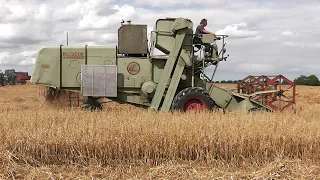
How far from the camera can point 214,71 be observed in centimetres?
1130

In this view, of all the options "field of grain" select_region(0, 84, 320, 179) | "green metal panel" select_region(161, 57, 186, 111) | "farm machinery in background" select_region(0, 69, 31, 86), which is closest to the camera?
"field of grain" select_region(0, 84, 320, 179)

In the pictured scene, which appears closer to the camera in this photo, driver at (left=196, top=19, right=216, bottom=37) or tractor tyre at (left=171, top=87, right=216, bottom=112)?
tractor tyre at (left=171, top=87, right=216, bottom=112)

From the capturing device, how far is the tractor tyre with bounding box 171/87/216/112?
10.6m

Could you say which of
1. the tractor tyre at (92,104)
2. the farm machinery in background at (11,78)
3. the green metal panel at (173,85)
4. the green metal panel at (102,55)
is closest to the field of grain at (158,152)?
the green metal panel at (173,85)

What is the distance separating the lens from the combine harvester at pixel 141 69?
10.9 m

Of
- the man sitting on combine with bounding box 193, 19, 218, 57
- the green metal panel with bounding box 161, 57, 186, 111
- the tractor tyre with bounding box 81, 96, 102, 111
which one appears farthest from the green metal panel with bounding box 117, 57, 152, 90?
the man sitting on combine with bounding box 193, 19, 218, 57

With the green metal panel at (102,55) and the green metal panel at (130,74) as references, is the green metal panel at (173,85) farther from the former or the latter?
the green metal panel at (102,55)

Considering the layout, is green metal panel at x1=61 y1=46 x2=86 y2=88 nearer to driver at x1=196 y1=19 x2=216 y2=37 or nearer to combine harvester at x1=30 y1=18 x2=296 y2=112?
combine harvester at x1=30 y1=18 x2=296 y2=112

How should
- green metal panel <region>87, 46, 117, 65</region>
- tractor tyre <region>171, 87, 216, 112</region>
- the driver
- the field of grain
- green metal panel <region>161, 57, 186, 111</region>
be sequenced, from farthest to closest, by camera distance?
the driver
green metal panel <region>87, 46, 117, 65</region>
green metal panel <region>161, 57, 186, 111</region>
tractor tyre <region>171, 87, 216, 112</region>
the field of grain

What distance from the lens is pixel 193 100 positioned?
35.1 ft

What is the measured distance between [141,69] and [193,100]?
1.67 metres

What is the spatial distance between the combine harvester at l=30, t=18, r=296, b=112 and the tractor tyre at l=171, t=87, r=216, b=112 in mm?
46

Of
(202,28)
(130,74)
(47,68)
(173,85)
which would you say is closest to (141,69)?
(130,74)

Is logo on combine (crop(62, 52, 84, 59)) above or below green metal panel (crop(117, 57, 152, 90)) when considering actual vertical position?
above
